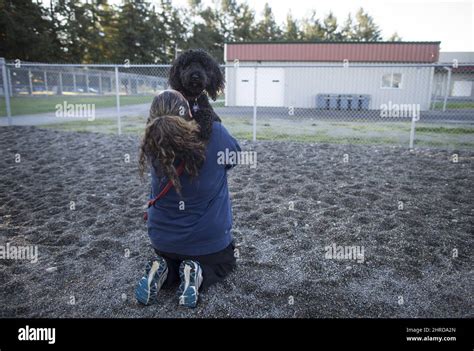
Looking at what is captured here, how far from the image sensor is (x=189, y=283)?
2520mm

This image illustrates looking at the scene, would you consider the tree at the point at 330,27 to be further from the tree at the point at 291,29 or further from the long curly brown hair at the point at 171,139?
the long curly brown hair at the point at 171,139

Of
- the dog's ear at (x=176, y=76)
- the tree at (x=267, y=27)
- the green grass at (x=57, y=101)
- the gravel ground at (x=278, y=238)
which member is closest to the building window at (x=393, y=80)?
the gravel ground at (x=278, y=238)

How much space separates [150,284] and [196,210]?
0.63 metres

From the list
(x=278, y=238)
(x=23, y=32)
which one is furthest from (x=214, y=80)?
(x=23, y=32)

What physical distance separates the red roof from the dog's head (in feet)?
64.7

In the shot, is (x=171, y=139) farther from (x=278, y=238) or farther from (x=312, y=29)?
(x=312, y=29)

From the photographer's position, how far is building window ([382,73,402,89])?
20.0 m

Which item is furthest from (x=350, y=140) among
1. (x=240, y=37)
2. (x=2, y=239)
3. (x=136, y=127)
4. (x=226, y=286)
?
(x=240, y=37)

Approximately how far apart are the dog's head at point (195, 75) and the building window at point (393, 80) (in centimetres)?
1978

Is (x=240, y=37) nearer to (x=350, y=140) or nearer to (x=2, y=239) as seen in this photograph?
(x=350, y=140)

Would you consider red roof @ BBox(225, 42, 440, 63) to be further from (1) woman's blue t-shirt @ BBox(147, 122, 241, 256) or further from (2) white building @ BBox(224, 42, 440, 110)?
(1) woman's blue t-shirt @ BBox(147, 122, 241, 256)

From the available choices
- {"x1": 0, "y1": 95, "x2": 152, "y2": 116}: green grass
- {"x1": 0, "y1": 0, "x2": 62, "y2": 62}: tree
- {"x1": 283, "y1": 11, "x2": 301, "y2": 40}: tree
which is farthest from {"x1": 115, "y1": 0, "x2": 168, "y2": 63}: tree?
{"x1": 0, "y1": 95, "x2": 152, "y2": 116}: green grass

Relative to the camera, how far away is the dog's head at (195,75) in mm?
2561
